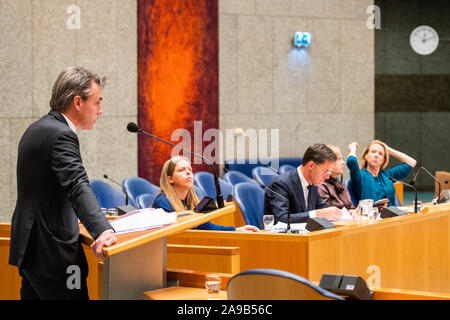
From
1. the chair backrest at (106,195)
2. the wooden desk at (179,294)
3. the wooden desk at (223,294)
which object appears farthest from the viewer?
the chair backrest at (106,195)

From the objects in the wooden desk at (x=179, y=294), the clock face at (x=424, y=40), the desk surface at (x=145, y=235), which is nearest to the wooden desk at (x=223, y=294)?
the wooden desk at (x=179, y=294)

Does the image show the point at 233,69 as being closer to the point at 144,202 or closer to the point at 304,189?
the point at 144,202

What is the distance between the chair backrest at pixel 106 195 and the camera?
5.72 meters

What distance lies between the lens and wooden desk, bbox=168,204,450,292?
346 cm

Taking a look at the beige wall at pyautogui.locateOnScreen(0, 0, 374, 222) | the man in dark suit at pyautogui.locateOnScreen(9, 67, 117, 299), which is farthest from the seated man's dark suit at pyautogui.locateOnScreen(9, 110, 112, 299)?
the beige wall at pyautogui.locateOnScreen(0, 0, 374, 222)

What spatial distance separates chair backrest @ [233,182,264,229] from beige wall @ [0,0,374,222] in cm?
352

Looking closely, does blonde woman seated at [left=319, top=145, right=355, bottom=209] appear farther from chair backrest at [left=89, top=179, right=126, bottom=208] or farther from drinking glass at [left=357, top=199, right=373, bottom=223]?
chair backrest at [left=89, top=179, right=126, bottom=208]

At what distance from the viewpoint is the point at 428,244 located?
4656mm

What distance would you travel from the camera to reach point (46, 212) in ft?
7.59

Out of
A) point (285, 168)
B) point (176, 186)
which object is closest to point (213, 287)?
point (176, 186)

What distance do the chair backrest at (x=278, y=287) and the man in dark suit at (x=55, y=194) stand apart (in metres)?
0.65

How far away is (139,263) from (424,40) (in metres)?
11.7

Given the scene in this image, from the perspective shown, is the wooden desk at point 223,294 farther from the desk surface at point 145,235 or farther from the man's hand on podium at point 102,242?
the man's hand on podium at point 102,242
